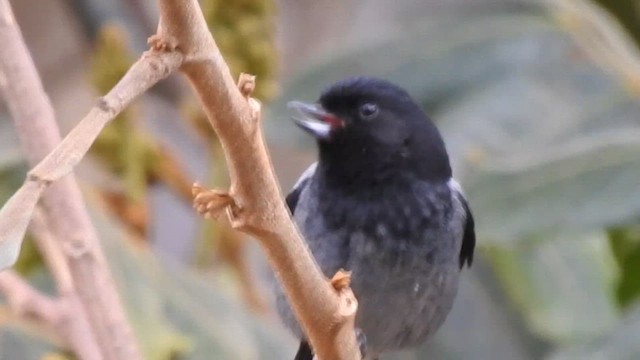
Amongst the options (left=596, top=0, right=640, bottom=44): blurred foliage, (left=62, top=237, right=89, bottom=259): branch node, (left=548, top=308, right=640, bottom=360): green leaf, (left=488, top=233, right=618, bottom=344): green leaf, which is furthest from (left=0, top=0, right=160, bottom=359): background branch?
(left=596, top=0, right=640, bottom=44): blurred foliage

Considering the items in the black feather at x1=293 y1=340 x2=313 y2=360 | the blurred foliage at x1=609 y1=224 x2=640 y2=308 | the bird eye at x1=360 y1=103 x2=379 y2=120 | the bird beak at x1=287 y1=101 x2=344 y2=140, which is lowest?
the blurred foliage at x1=609 y1=224 x2=640 y2=308

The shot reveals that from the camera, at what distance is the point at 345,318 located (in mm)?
870

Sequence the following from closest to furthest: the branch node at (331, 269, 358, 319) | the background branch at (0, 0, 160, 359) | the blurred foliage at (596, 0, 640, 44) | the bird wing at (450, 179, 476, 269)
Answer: the branch node at (331, 269, 358, 319) < the background branch at (0, 0, 160, 359) < the bird wing at (450, 179, 476, 269) < the blurred foliage at (596, 0, 640, 44)

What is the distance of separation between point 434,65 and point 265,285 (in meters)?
0.75

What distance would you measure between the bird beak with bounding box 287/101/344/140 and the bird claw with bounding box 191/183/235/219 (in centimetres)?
66

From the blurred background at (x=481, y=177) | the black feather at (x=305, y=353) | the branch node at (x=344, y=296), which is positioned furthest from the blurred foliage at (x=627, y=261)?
the branch node at (x=344, y=296)

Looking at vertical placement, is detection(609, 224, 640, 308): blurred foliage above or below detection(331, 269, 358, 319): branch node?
below

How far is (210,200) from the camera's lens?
0.73 meters

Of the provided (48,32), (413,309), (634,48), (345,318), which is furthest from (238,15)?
(48,32)

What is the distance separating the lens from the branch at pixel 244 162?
0.68 metres

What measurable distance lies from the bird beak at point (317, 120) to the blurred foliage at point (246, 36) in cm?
29

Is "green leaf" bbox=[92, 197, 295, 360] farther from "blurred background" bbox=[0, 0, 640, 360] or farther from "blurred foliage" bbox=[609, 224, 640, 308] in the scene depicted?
"blurred foliage" bbox=[609, 224, 640, 308]

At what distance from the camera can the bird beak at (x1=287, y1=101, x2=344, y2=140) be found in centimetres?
142

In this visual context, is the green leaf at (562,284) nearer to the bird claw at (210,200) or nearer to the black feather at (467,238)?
the black feather at (467,238)
